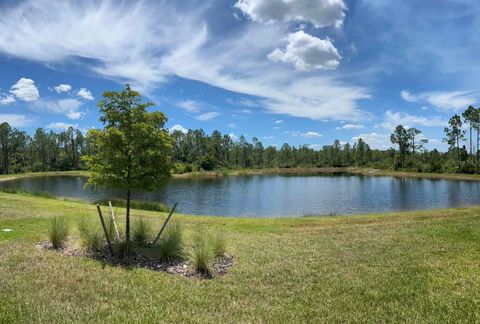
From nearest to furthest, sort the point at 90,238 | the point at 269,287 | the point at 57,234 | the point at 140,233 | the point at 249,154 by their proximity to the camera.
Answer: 1. the point at 269,287
2. the point at 90,238
3. the point at 57,234
4. the point at 140,233
5. the point at 249,154

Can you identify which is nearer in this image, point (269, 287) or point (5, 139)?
point (269, 287)

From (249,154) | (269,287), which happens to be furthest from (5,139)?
(269,287)

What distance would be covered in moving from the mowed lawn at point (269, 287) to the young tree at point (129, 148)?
2.54m

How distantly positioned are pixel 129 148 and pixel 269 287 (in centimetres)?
Answer: 559

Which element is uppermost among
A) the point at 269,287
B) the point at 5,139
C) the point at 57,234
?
the point at 5,139

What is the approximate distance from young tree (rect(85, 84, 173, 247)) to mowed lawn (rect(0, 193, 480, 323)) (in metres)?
2.54

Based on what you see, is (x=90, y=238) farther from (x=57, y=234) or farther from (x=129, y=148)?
(x=129, y=148)

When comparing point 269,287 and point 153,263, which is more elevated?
point 153,263

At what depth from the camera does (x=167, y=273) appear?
9281mm

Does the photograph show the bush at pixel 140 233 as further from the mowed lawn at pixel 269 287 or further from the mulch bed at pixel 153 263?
the mowed lawn at pixel 269 287

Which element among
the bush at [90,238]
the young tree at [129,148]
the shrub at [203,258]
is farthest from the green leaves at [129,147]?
the shrub at [203,258]

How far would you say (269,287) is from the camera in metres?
8.23

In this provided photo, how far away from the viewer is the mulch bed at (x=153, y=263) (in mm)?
9453

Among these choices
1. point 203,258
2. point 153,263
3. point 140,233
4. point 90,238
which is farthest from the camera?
point 140,233
